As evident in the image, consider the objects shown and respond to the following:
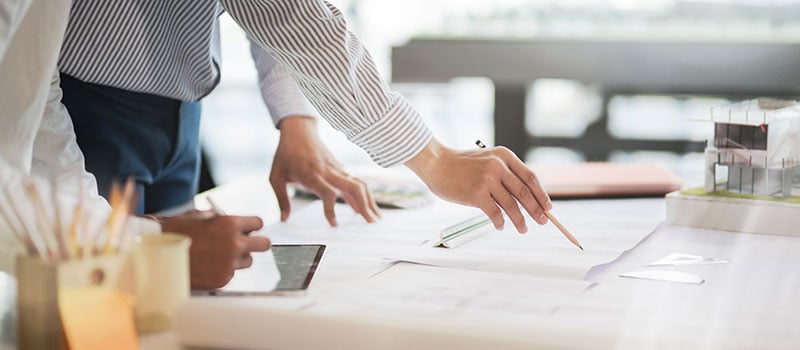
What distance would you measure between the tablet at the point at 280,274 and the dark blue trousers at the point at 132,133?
0.44 m

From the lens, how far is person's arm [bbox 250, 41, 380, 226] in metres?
1.35

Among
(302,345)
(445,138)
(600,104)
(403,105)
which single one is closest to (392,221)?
(403,105)

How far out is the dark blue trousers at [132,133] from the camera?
134cm

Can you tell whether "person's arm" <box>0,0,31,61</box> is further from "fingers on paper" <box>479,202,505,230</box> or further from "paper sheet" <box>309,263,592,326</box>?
"fingers on paper" <box>479,202,505,230</box>

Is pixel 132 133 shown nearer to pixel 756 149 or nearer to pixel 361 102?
pixel 361 102

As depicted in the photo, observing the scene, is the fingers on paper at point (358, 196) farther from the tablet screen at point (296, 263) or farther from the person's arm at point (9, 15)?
the person's arm at point (9, 15)

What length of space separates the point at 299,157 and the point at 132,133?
258 mm

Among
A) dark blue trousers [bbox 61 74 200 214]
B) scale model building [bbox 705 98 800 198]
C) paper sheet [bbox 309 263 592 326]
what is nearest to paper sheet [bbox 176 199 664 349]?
paper sheet [bbox 309 263 592 326]

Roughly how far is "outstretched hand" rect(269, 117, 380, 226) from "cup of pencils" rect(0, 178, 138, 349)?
2.04ft

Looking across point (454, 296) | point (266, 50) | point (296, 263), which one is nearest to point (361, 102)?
point (266, 50)

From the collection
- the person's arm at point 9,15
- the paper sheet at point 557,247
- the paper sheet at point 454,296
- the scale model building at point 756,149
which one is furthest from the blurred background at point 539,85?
the person's arm at point 9,15

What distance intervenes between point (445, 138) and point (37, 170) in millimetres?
4006

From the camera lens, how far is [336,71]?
1.19 m

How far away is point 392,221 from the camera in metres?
1.32
